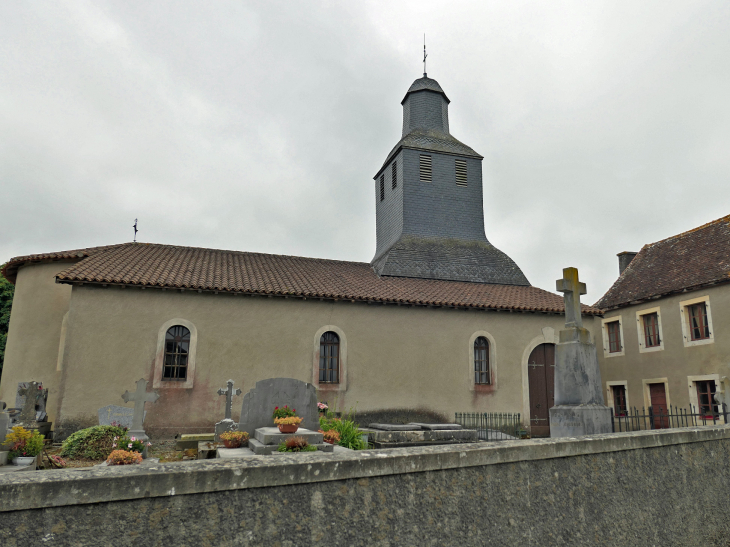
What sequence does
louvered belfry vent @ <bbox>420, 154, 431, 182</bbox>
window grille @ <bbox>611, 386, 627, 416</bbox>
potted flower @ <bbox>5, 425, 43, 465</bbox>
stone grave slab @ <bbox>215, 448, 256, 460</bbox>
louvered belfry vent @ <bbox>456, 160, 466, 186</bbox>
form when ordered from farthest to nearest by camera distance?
louvered belfry vent @ <bbox>456, 160, 466, 186</bbox> → louvered belfry vent @ <bbox>420, 154, 431, 182</bbox> → window grille @ <bbox>611, 386, 627, 416</bbox> → stone grave slab @ <bbox>215, 448, 256, 460</bbox> → potted flower @ <bbox>5, 425, 43, 465</bbox>

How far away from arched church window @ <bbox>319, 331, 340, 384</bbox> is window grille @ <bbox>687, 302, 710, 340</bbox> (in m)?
12.4

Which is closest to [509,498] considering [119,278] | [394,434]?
[394,434]

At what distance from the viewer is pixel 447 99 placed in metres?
26.3

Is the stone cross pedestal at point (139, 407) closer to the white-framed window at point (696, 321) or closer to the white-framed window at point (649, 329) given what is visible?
the white-framed window at point (696, 321)

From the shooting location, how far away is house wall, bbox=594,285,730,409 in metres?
15.8

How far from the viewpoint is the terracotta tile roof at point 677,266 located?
56.0ft

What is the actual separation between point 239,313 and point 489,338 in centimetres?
900

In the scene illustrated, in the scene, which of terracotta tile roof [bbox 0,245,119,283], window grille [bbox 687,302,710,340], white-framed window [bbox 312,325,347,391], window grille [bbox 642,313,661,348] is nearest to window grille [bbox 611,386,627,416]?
window grille [bbox 642,313,661,348]

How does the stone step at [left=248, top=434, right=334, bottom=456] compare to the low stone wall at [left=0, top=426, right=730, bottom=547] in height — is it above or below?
below

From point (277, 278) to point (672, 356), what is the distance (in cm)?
1454

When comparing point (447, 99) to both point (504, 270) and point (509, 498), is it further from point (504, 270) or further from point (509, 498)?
point (509, 498)

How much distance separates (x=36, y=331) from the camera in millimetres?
16156

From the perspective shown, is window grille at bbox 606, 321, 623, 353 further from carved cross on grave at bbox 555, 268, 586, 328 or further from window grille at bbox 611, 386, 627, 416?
carved cross on grave at bbox 555, 268, 586, 328

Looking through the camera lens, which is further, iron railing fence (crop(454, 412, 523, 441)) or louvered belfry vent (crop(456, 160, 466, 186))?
louvered belfry vent (crop(456, 160, 466, 186))
